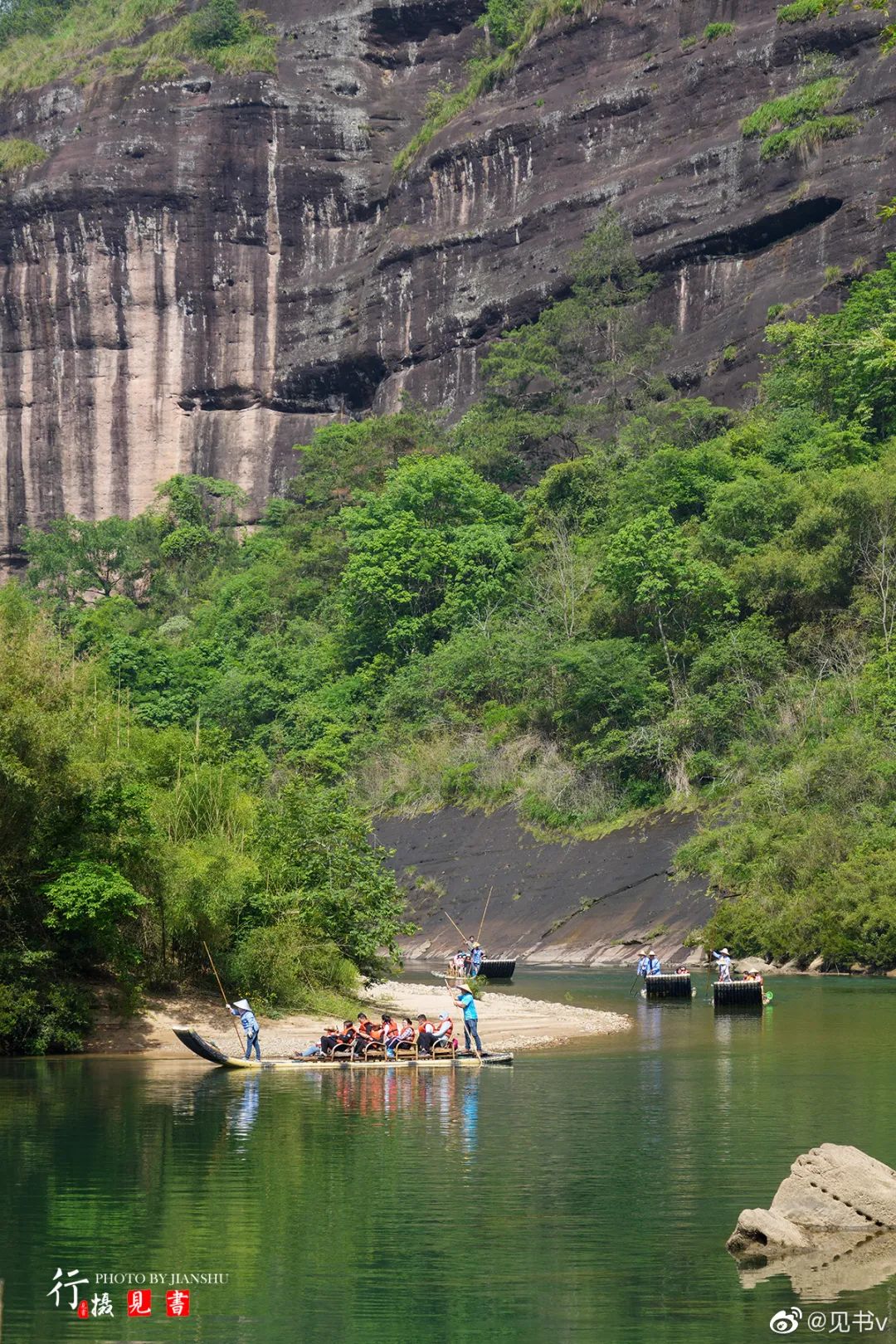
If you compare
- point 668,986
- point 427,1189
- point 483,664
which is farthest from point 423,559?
point 427,1189

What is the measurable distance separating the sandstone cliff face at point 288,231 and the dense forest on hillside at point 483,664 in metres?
4.16

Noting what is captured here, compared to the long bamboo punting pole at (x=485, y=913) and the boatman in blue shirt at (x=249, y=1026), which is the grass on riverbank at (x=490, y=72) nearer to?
the long bamboo punting pole at (x=485, y=913)

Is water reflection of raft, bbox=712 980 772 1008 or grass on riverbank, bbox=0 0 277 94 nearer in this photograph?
water reflection of raft, bbox=712 980 772 1008

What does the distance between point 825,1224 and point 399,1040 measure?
49.2 feet

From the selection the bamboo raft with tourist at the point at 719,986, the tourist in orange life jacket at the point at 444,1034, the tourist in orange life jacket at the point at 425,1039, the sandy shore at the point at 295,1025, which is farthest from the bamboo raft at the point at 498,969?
the tourist in orange life jacket at the point at 444,1034

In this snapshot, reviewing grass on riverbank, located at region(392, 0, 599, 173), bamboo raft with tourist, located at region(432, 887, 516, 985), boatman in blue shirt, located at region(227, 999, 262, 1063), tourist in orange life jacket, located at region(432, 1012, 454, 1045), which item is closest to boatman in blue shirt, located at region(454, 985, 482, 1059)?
tourist in orange life jacket, located at region(432, 1012, 454, 1045)

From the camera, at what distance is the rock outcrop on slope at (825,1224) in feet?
52.5

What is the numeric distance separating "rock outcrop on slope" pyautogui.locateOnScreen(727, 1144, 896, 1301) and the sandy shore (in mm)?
15855

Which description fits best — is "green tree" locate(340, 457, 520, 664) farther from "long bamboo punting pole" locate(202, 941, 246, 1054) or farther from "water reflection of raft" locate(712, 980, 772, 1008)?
"long bamboo punting pole" locate(202, 941, 246, 1054)

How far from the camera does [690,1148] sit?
2172 centimetres

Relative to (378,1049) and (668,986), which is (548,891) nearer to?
(668,986)

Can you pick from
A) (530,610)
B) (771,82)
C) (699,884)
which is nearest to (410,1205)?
(699,884)

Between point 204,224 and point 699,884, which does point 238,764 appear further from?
point 204,224

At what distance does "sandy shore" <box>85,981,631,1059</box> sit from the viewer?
3203cm
